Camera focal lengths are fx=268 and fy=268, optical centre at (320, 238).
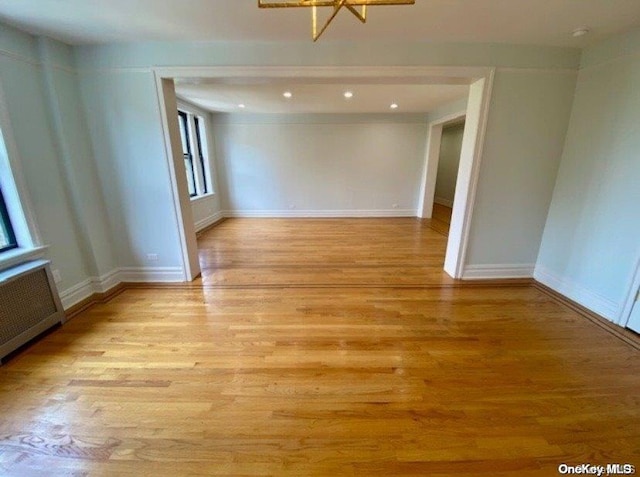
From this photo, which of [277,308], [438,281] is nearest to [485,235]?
[438,281]

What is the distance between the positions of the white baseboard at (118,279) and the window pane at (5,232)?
62 centimetres

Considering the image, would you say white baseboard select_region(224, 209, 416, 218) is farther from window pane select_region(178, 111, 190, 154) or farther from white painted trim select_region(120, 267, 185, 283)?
white painted trim select_region(120, 267, 185, 283)

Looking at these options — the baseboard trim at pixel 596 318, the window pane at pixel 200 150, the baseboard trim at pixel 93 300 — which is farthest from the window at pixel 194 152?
the baseboard trim at pixel 596 318

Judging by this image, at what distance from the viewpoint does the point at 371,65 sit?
263 cm

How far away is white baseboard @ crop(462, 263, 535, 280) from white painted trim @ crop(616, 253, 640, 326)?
0.98 m

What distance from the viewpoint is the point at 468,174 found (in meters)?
2.98

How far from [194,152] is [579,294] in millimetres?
6667

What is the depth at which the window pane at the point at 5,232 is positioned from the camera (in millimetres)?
2236

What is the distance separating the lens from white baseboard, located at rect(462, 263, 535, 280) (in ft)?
10.8

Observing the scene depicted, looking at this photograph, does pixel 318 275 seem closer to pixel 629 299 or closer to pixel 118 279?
pixel 118 279

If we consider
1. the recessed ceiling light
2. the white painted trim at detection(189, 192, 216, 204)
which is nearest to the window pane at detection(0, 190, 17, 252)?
the white painted trim at detection(189, 192, 216, 204)

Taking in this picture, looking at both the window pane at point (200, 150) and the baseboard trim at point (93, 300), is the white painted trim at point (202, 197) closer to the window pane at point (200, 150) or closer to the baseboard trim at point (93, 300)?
the window pane at point (200, 150)

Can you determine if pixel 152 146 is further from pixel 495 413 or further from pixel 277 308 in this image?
pixel 495 413

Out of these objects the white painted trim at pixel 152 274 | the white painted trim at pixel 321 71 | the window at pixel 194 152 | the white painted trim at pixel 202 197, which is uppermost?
the white painted trim at pixel 321 71
